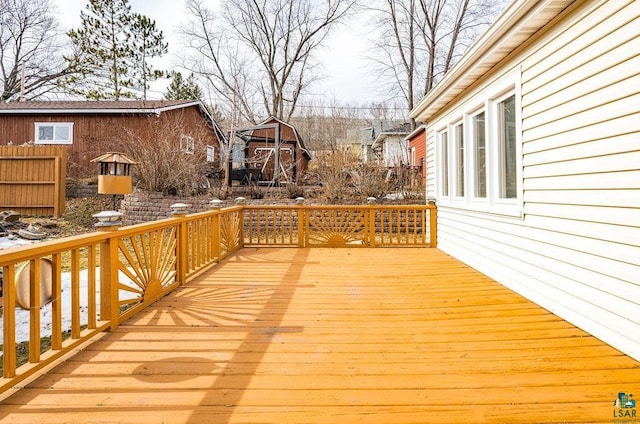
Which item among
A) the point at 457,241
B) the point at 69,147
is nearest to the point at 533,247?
the point at 457,241

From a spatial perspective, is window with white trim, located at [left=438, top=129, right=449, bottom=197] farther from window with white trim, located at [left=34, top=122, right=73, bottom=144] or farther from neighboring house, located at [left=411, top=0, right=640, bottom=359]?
window with white trim, located at [left=34, top=122, right=73, bottom=144]

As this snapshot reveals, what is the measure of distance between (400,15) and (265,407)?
20.8 metres

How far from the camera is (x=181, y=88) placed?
21188 mm

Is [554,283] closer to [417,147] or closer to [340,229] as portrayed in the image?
[340,229]

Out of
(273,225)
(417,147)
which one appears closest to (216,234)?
(273,225)

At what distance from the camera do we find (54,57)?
70.8 ft

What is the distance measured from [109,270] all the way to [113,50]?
2072cm

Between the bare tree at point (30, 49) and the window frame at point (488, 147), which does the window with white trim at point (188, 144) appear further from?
the bare tree at point (30, 49)

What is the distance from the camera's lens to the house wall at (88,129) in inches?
529

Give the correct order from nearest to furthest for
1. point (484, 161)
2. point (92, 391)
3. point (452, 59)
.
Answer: point (92, 391) → point (484, 161) → point (452, 59)

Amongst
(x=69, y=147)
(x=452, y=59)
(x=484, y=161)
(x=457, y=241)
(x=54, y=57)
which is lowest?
(x=457, y=241)

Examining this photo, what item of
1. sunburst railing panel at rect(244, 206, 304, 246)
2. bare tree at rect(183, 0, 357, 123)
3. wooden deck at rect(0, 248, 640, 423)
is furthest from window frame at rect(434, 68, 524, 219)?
bare tree at rect(183, 0, 357, 123)

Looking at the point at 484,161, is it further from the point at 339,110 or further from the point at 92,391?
the point at 339,110

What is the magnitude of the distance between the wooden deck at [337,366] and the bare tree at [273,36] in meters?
19.1
